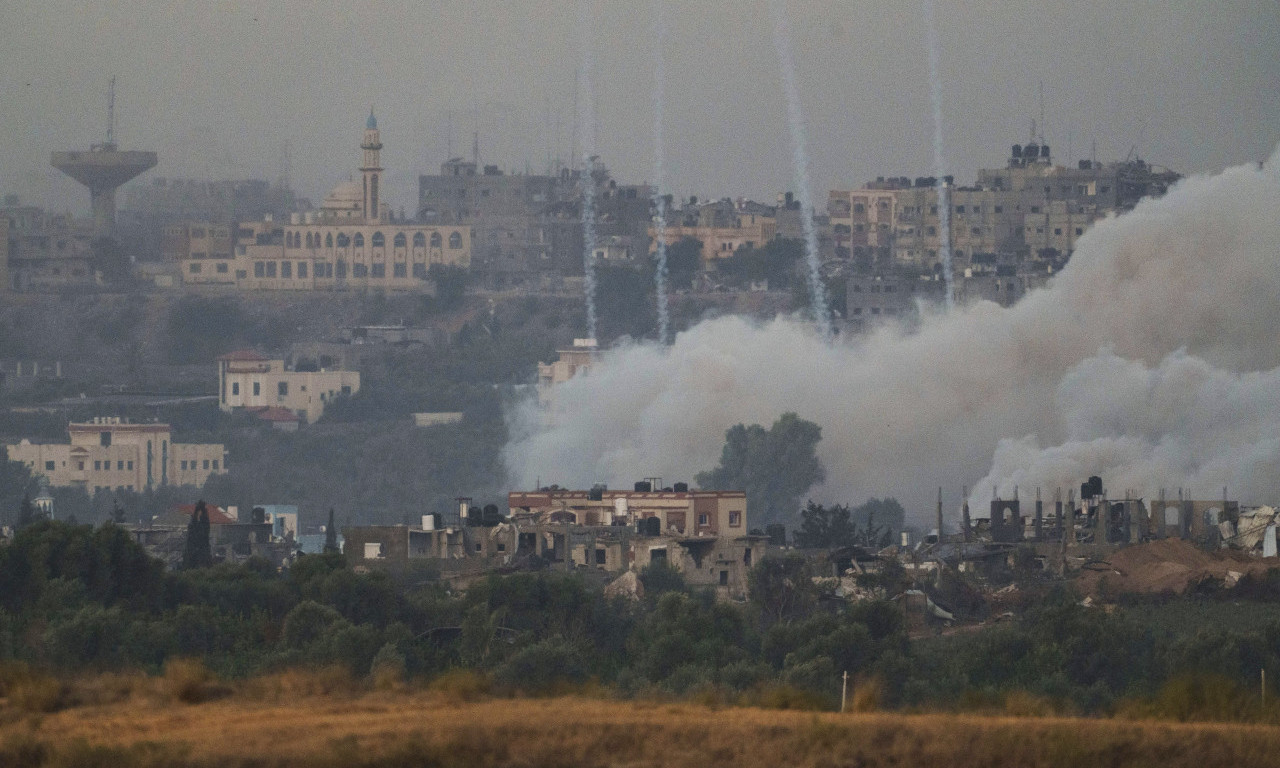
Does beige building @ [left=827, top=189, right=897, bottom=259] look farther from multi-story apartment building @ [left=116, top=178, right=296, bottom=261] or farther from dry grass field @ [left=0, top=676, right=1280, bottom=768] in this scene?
dry grass field @ [left=0, top=676, right=1280, bottom=768]

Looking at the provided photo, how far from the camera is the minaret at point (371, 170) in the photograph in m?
128

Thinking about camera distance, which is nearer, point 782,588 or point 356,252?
point 782,588

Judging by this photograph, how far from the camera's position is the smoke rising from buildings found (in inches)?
2933

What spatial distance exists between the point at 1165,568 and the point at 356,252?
75.1 meters

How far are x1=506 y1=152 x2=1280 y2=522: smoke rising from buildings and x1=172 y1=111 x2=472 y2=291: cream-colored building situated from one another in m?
28.6

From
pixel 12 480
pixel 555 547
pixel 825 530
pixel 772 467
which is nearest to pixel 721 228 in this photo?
pixel 12 480

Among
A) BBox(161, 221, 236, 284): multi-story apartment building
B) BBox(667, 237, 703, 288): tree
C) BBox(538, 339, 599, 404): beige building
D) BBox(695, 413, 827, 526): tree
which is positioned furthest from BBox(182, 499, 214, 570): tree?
BBox(161, 221, 236, 284): multi-story apartment building

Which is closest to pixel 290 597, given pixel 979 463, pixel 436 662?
pixel 436 662

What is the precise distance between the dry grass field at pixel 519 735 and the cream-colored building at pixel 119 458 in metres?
77.6

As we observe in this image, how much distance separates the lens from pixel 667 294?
11831cm

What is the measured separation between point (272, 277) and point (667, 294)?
18.7 metres

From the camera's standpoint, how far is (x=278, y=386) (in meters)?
112

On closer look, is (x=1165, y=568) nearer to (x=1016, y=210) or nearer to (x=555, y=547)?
(x=555, y=547)

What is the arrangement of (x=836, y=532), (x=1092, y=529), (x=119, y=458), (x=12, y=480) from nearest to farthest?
(x=1092, y=529)
(x=836, y=532)
(x=12, y=480)
(x=119, y=458)
